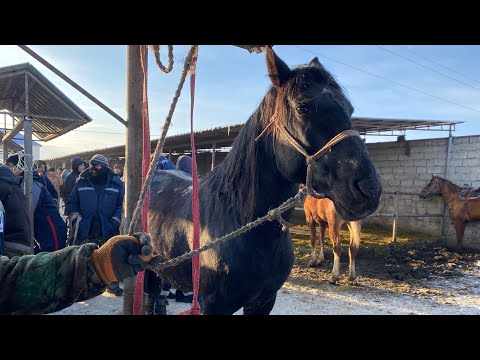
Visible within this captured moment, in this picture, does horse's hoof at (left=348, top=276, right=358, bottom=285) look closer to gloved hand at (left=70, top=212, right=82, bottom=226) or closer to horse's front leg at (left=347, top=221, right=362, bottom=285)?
horse's front leg at (left=347, top=221, right=362, bottom=285)

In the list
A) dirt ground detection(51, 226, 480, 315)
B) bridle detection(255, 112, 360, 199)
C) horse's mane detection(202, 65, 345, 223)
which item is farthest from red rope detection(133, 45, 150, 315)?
dirt ground detection(51, 226, 480, 315)

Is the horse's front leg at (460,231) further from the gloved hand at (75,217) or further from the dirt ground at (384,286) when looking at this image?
the gloved hand at (75,217)

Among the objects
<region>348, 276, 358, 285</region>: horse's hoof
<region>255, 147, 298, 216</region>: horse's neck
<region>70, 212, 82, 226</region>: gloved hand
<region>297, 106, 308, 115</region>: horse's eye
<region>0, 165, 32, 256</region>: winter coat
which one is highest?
<region>297, 106, 308, 115</region>: horse's eye

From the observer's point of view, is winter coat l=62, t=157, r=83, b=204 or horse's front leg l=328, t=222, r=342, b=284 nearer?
horse's front leg l=328, t=222, r=342, b=284

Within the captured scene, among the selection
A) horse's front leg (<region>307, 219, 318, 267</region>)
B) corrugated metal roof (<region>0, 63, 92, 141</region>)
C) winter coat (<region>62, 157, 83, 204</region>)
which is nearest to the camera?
corrugated metal roof (<region>0, 63, 92, 141</region>)

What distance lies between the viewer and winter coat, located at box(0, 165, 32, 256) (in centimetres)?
255

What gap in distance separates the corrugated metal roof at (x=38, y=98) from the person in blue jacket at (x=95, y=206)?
134cm

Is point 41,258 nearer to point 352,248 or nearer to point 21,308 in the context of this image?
point 21,308

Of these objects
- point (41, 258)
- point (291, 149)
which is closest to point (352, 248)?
point (291, 149)

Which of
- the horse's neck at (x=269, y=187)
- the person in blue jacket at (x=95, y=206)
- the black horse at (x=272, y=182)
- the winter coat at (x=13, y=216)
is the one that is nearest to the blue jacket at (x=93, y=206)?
the person in blue jacket at (x=95, y=206)

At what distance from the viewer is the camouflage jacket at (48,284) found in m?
1.07

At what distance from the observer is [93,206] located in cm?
466

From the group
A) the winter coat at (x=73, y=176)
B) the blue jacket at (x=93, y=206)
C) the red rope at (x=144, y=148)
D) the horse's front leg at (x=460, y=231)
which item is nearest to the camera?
the red rope at (x=144, y=148)
